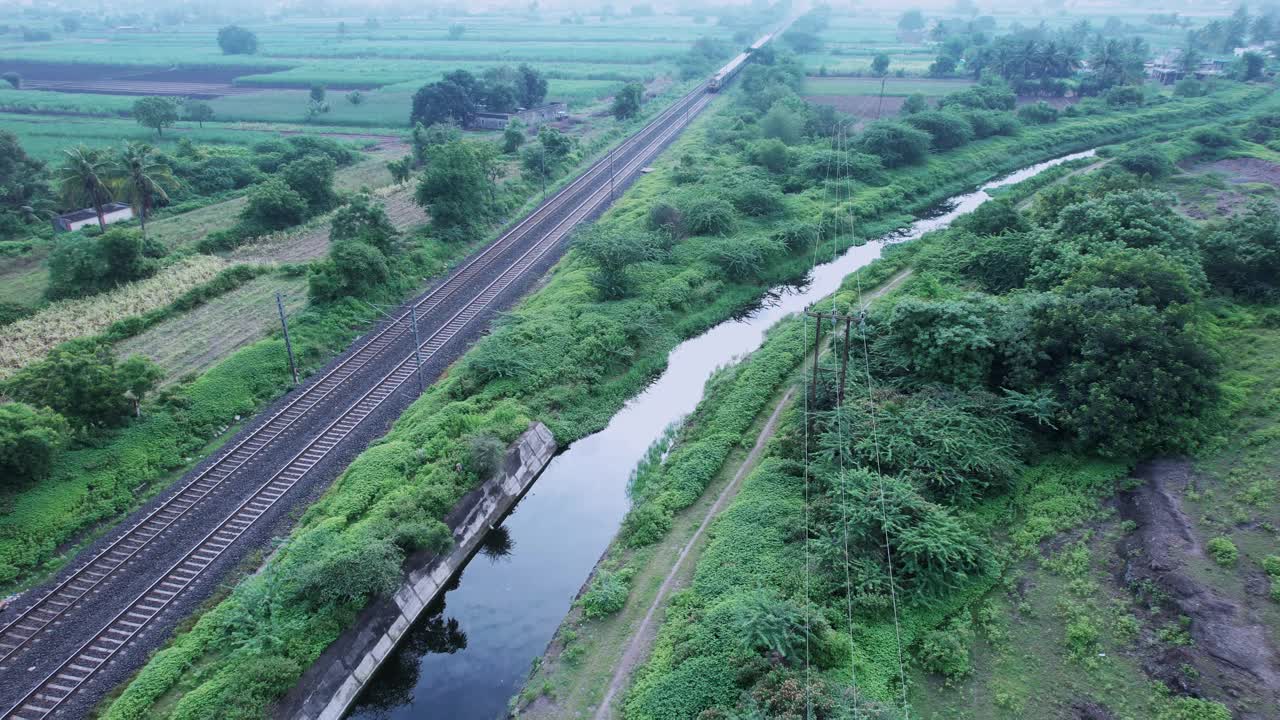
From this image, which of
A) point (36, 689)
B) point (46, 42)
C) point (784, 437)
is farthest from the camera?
point (46, 42)

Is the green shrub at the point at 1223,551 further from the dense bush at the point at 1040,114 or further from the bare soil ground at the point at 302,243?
the dense bush at the point at 1040,114

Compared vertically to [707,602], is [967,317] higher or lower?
higher

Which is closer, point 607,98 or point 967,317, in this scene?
point 967,317

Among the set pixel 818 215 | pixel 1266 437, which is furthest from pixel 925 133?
pixel 1266 437

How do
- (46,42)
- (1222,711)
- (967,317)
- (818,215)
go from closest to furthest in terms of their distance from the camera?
1. (1222,711)
2. (967,317)
3. (818,215)
4. (46,42)

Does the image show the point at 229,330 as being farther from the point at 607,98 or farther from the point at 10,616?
the point at 607,98

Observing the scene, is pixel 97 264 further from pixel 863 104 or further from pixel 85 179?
pixel 863 104

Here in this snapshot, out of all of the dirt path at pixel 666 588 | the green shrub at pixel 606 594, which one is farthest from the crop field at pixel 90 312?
the dirt path at pixel 666 588

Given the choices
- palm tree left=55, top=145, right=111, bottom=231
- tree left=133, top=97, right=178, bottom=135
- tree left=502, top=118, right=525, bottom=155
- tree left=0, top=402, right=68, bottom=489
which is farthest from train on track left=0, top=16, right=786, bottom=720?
tree left=133, top=97, right=178, bottom=135
